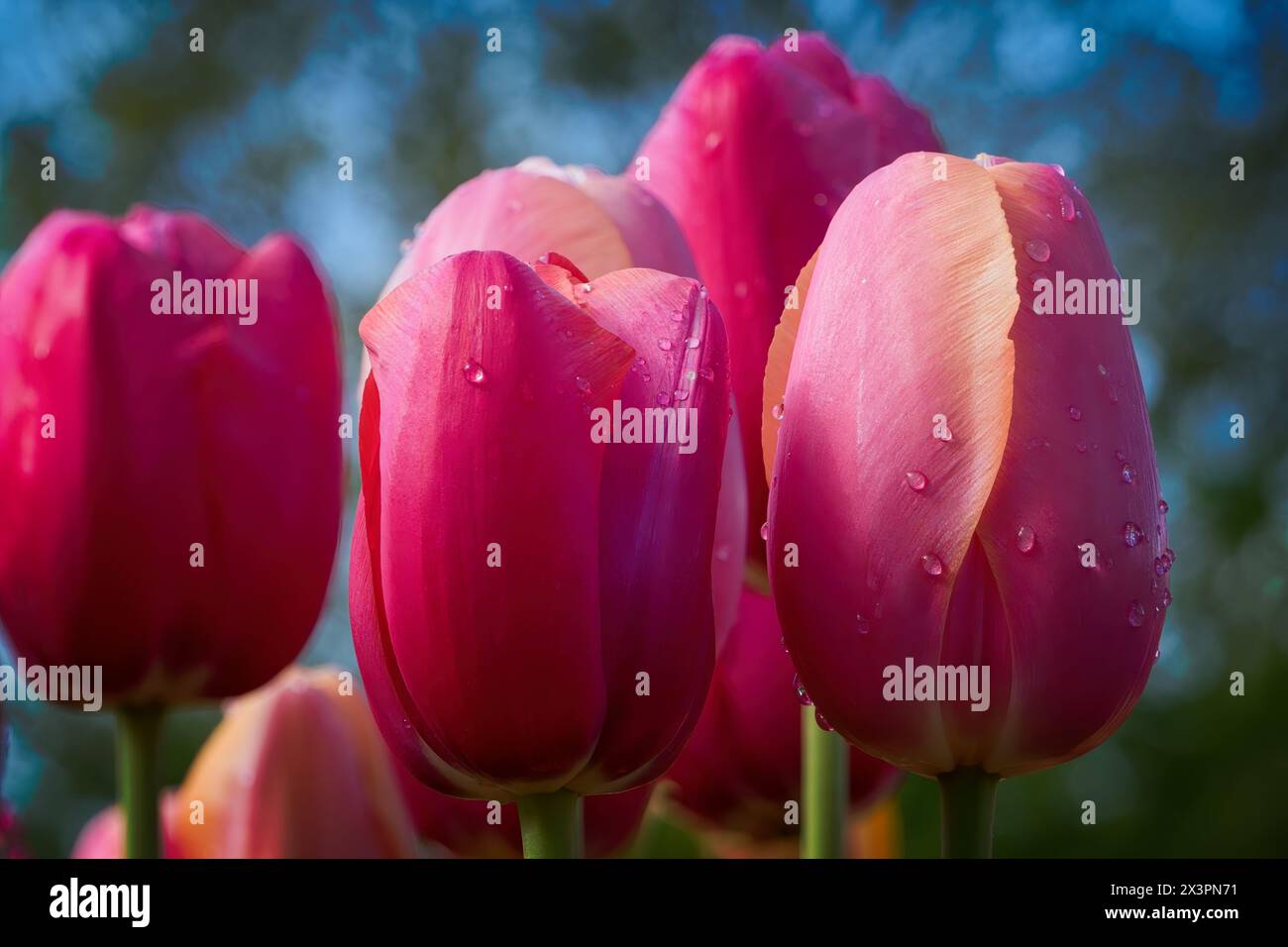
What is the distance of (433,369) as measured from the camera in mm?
307

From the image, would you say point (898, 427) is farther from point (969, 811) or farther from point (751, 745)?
point (751, 745)

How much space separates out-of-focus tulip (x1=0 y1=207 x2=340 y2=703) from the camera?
42 centimetres

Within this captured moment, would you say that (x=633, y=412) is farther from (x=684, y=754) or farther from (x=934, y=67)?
(x=934, y=67)

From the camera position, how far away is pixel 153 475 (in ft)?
1.40

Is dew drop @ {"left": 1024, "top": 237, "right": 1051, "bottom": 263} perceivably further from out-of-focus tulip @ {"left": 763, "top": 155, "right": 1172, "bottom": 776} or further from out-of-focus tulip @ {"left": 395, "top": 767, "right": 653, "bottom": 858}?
out-of-focus tulip @ {"left": 395, "top": 767, "right": 653, "bottom": 858}

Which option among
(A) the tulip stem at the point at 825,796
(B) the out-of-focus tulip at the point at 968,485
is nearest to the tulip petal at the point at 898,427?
(B) the out-of-focus tulip at the point at 968,485

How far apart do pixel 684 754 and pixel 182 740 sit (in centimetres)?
144

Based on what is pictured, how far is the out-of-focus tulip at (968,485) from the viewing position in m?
0.31

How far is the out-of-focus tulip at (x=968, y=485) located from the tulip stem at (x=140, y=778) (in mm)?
224

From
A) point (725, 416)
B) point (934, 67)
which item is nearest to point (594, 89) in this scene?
point (934, 67)

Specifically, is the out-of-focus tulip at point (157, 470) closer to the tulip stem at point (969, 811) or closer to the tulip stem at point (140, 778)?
the tulip stem at point (140, 778)

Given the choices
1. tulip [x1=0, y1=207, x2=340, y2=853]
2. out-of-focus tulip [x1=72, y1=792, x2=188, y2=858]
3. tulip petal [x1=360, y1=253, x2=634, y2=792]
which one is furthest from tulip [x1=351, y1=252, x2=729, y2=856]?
out-of-focus tulip [x1=72, y1=792, x2=188, y2=858]

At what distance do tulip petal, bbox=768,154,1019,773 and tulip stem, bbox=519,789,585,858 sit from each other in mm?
71
